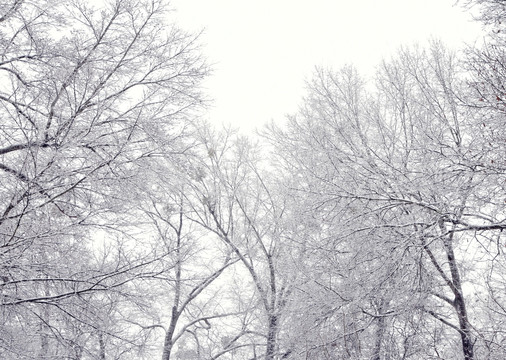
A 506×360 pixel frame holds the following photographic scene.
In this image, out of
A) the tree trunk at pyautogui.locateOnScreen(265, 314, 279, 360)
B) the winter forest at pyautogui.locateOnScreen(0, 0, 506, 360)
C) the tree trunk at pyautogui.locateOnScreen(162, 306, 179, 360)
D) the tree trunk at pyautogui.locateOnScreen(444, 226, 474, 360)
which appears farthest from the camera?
the tree trunk at pyautogui.locateOnScreen(162, 306, 179, 360)

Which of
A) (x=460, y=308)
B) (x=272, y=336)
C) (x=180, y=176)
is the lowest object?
(x=272, y=336)

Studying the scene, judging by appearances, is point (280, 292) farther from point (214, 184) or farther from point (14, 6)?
point (14, 6)

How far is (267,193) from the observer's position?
9711 mm

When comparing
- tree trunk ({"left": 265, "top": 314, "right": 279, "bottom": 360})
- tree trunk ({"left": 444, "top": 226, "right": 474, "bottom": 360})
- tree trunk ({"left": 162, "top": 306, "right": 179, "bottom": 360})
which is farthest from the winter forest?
tree trunk ({"left": 162, "top": 306, "right": 179, "bottom": 360})

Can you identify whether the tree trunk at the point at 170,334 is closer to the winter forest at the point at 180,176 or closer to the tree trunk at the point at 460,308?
the winter forest at the point at 180,176

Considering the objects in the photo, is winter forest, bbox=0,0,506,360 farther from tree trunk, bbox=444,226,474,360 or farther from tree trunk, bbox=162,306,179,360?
tree trunk, bbox=162,306,179,360

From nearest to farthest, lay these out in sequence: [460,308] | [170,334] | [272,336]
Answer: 1. [460,308]
2. [272,336]
3. [170,334]

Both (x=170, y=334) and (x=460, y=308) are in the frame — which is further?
(x=170, y=334)

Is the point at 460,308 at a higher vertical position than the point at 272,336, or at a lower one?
higher

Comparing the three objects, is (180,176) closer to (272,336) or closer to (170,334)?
(272,336)

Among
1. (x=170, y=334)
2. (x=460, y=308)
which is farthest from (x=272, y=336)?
(x=460, y=308)

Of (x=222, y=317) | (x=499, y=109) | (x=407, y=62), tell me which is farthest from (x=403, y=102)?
(x=222, y=317)

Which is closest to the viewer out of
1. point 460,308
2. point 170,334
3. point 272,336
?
point 460,308

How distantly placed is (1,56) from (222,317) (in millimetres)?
7441
